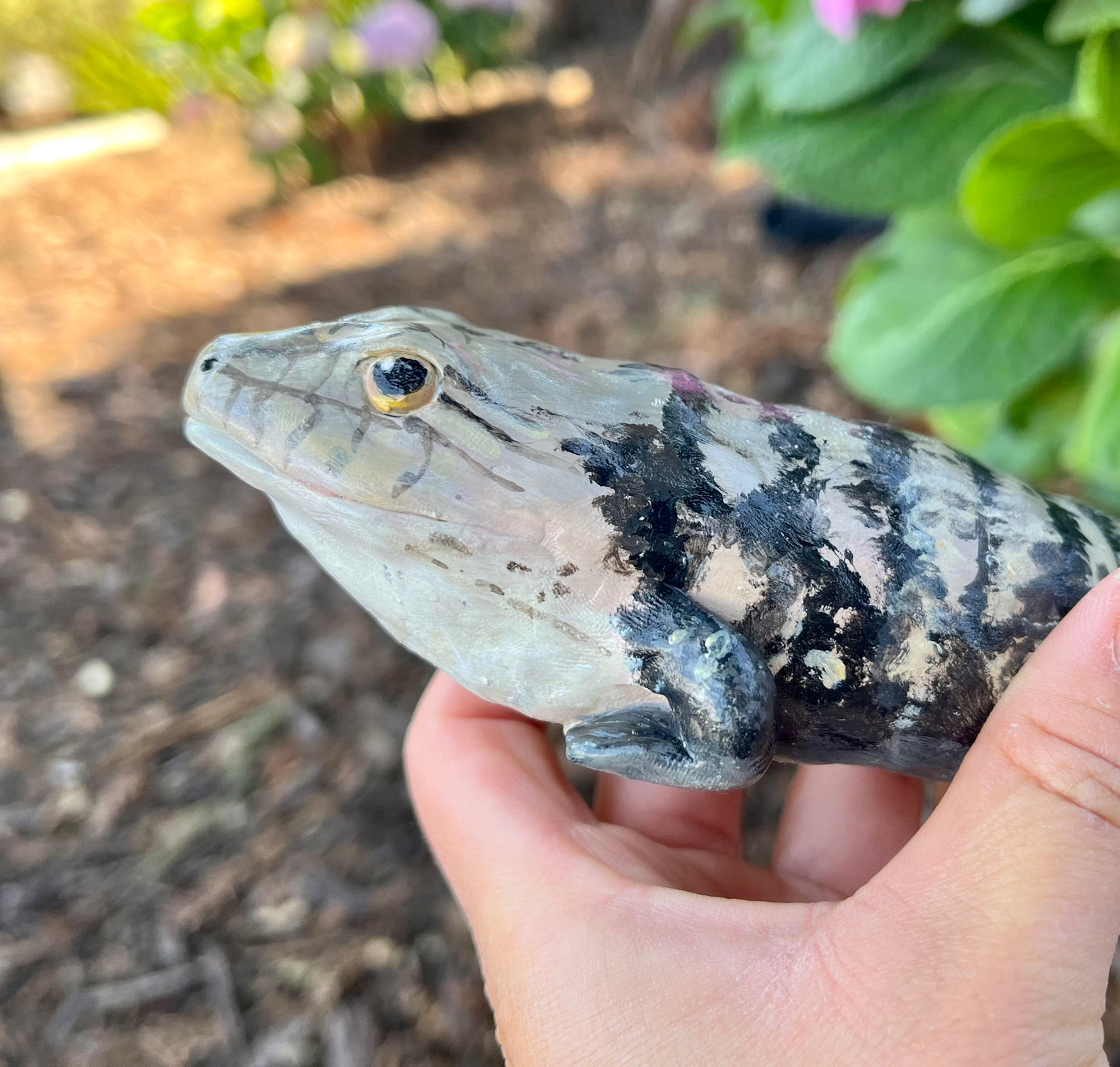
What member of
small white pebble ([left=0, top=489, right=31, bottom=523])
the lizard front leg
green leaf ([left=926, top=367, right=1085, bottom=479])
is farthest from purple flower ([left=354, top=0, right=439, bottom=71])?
the lizard front leg

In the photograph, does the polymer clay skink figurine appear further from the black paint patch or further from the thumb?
the thumb

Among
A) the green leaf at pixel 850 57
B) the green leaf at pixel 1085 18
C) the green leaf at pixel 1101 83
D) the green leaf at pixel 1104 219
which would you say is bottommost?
the green leaf at pixel 1104 219

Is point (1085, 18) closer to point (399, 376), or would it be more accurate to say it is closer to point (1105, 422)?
point (1105, 422)

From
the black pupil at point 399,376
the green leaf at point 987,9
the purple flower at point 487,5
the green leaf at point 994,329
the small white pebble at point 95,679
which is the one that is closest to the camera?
the black pupil at point 399,376

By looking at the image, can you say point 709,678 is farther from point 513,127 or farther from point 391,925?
point 513,127

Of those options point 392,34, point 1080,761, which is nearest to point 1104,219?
point 1080,761

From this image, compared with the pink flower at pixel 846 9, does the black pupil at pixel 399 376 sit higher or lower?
lower

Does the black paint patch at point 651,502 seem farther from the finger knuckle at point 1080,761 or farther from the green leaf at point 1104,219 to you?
the green leaf at point 1104,219

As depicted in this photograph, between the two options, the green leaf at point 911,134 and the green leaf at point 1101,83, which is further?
the green leaf at point 911,134

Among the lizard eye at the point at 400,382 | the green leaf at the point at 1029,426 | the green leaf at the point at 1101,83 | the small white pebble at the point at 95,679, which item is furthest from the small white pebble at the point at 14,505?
the green leaf at the point at 1101,83
